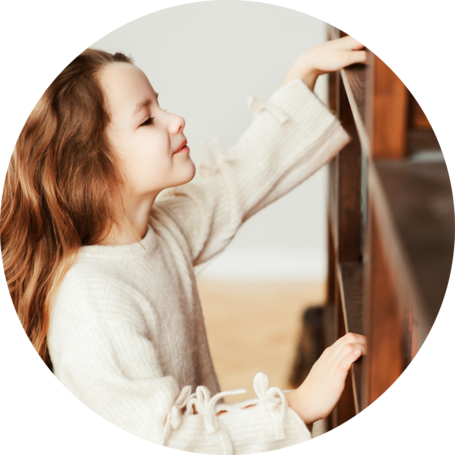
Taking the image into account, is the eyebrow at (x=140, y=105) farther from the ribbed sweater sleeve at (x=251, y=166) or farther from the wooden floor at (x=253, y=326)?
the wooden floor at (x=253, y=326)

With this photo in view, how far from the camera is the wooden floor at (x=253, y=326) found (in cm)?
169

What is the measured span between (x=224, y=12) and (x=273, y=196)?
0.65m

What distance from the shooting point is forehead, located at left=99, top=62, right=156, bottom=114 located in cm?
68

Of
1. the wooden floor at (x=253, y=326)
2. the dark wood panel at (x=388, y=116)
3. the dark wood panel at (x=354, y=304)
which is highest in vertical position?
A: the dark wood panel at (x=388, y=116)

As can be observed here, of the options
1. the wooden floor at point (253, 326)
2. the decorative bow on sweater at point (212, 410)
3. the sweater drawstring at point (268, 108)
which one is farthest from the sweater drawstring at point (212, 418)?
the wooden floor at point (253, 326)

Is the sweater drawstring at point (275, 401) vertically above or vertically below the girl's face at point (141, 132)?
below

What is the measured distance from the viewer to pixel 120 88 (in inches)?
26.8

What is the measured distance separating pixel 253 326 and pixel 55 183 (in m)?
1.32

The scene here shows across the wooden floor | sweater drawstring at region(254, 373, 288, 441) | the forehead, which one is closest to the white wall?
the forehead

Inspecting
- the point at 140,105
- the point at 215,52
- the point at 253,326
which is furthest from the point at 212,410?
the point at 253,326

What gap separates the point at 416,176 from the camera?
424 millimetres

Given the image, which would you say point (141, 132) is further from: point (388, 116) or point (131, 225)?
point (388, 116)

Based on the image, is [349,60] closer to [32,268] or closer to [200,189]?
[200,189]

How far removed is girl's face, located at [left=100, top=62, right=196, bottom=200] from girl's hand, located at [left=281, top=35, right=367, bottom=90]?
0.72 feet
